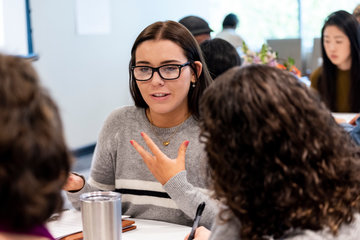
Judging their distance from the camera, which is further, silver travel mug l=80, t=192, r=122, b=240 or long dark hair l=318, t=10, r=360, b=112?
long dark hair l=318, t=10, r=360, b=112

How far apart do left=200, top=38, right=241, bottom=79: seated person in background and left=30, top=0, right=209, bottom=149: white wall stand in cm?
224

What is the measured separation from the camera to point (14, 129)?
0.58m

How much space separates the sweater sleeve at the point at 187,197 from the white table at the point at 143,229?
0.07 m

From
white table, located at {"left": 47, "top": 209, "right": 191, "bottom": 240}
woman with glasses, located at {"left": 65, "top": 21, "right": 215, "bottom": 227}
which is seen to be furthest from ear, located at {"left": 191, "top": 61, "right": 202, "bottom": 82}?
white table, located at {"left": 47, "top": 209, "right": 191, "bottom": 240}

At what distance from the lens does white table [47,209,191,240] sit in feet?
4.83

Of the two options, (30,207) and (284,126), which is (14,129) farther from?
(284,126)

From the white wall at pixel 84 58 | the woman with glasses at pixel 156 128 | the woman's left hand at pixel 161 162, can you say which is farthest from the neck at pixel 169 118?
the white wall at pixel 84 58

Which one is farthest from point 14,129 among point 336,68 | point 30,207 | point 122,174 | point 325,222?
point 336,68

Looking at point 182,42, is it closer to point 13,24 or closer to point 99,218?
point 99,218

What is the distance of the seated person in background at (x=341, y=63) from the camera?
144 inches

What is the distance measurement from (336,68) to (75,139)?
2.83m

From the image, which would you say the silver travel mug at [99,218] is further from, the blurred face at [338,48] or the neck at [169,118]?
the blurred face at [338,48]

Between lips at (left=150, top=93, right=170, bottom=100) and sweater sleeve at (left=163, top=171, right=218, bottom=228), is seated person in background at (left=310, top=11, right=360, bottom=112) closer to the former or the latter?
lips at (left=150, top=93, right=170, bottom=100)

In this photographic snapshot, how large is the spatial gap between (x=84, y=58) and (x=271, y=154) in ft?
15.9
